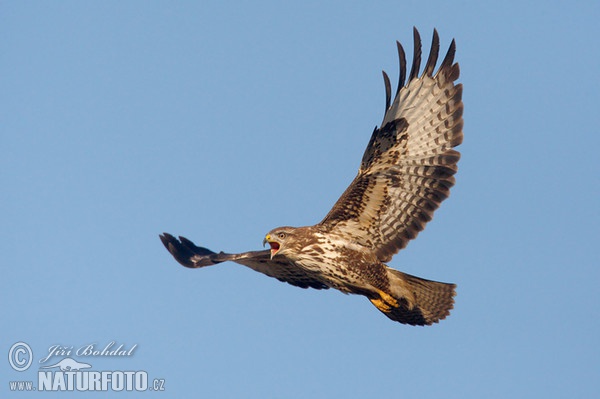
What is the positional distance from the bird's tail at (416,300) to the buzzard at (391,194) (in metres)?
0.02

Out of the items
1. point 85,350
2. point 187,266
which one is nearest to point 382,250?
point 187,266

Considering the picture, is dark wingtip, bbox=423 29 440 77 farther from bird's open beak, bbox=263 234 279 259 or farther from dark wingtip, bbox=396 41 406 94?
bird's open beak, bbox=263 234 279 259

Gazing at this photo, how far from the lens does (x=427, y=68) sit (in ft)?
39.9

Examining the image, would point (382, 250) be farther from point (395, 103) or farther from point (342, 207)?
point (395, 103)

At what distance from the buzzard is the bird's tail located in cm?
2

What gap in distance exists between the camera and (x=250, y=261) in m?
13.9

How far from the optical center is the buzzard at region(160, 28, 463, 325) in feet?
39.8

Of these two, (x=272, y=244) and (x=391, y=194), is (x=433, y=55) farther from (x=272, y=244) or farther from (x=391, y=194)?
(x=272, y=244)

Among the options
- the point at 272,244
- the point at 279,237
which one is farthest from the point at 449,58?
the point at 272,244

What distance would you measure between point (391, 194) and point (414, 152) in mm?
571

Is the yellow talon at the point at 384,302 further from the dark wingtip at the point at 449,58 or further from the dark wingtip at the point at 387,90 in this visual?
the dark wingtip at the point at 449,58

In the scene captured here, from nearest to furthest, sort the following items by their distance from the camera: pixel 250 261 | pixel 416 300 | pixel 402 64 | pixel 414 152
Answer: pixel 402 64, pixel 414 152, pixel 416 300, pixel 250 261

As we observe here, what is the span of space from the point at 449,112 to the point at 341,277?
91.5 inches

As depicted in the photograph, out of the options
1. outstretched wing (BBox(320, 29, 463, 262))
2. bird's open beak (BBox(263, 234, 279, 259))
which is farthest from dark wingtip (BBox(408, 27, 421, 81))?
bird's open beak (BBox(263, 234, 279, 259))
